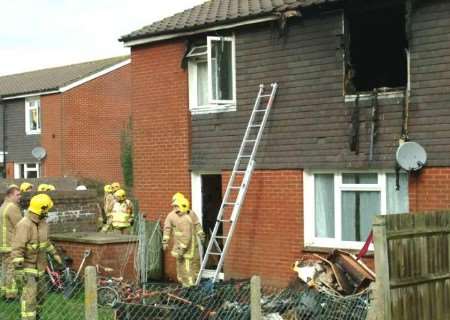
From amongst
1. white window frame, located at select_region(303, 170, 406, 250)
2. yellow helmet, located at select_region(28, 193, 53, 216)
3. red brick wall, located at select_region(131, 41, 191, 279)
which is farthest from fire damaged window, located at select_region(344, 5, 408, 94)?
yellow helmet, located at select_region(28, 193, 53, 216)

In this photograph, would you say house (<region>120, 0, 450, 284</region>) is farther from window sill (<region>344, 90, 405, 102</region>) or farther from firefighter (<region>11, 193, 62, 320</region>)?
firefighter (<region>11, 193, 62, 320</region>)

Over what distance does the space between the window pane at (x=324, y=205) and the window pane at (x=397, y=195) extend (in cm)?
106

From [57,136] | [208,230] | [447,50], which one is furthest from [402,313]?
[57,136]

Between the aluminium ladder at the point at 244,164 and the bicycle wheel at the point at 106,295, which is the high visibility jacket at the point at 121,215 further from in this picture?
the bicycle wheel at the point at 106,295

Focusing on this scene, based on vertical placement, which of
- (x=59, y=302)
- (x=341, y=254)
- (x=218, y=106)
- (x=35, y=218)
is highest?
(x=218, y=106)

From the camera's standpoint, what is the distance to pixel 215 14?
14.1 meters

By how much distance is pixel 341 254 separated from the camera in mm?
10680

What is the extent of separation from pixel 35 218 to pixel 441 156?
563cm

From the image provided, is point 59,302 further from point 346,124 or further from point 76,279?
point 346,124

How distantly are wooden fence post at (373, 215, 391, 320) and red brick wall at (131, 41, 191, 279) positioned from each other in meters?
7.05

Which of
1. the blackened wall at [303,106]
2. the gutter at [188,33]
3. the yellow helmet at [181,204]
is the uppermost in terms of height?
the gutter at [188,33]

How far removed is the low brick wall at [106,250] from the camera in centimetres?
1356

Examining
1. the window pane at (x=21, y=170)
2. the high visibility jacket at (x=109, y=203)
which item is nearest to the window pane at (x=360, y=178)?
the high visibility jacket at (x=109, y=203)

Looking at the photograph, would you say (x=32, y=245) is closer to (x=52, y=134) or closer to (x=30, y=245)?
(x=30, y=245)
